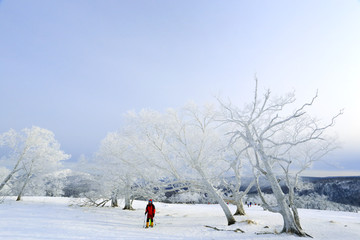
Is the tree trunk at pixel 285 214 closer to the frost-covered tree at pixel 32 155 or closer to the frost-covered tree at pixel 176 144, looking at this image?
the frost-covered tree at pixel 176 144

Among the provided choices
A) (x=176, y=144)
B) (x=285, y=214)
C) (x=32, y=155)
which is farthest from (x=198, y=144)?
(x=32, y=155)

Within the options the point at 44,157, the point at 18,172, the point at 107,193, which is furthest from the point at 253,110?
the point at 18,172

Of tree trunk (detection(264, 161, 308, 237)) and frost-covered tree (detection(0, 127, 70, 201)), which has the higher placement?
frost-covered tree (detection(0, 127, 70, 201))

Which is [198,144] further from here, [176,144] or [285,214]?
[285,214]

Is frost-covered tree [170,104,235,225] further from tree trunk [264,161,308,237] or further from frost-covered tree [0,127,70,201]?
frost-covered tree [0,127,70,201]

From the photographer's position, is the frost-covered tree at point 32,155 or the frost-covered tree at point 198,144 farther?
the frost-covered tree at point 32,155

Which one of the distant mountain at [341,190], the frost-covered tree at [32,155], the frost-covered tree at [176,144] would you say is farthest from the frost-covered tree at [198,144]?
the distant mountain at [341,190]

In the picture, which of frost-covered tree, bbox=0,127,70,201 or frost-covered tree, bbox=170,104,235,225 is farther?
frost-covered tree, bbox=0,127,70,201

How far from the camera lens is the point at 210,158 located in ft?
48.6

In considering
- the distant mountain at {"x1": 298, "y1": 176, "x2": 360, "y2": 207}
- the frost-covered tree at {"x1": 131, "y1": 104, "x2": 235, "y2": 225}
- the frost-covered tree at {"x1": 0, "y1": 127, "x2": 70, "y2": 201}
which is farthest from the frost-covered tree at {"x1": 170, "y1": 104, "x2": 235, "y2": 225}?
the distant mountain at {"x1": 298, "y1": 176, "x2": 360, "y2": 207}

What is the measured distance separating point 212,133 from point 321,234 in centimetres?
832

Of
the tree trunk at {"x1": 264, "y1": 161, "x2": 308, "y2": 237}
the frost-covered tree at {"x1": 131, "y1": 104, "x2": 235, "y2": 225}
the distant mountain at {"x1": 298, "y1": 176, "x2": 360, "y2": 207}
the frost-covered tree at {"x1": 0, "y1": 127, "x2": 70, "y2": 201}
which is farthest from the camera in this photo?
the distant mountain at {"x1": 298, "y1": 176, "x2": 360, "y2": 207}

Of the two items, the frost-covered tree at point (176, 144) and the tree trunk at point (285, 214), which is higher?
the frost-covered tree at point (176, 144)

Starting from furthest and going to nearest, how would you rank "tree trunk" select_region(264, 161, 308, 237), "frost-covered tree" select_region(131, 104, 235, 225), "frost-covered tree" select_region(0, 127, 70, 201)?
1. "frost-covered tree" select_region(0, 127, 70, 201)
2. "frost-covered tree" select_region(131, 104, 235, 225)
3. "tree trunk" select_region(264, 161, 308, 237)
